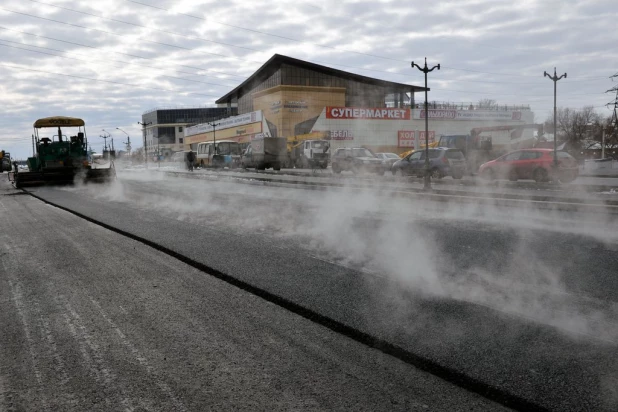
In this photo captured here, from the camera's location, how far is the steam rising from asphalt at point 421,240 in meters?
3.51

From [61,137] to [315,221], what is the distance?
15610 millimetres

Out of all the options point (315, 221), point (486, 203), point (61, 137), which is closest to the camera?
point (315, 221)

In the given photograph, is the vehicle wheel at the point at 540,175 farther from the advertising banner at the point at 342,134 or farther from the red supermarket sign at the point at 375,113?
the red supermarket sign at the point at 375,113

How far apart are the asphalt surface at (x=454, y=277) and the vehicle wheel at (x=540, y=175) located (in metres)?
6.91

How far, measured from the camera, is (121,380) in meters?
2.42

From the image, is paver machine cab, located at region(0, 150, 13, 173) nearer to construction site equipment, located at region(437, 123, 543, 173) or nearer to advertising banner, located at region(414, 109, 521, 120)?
advertising banner, located at region(414, 109, 521, 120)

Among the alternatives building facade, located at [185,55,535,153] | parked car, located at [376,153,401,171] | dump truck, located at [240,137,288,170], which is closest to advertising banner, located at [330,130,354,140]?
building facade, located at [185,55,535,153]

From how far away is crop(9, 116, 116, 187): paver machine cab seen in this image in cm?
1898

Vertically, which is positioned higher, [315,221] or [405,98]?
[405,98]

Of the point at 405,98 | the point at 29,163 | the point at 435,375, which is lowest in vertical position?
the point at 435,375

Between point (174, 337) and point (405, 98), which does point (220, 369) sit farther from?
point (405, 98)

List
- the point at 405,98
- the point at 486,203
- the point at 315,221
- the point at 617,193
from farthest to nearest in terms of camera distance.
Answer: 1. the point at 405,98
2. the point at 617,193
3. the point at 486,203
4. the point at 315,221

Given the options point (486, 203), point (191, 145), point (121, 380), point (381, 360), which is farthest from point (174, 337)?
point (191, 145)

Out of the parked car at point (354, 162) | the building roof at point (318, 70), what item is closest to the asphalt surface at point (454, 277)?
the parked car at point (354, 162)
